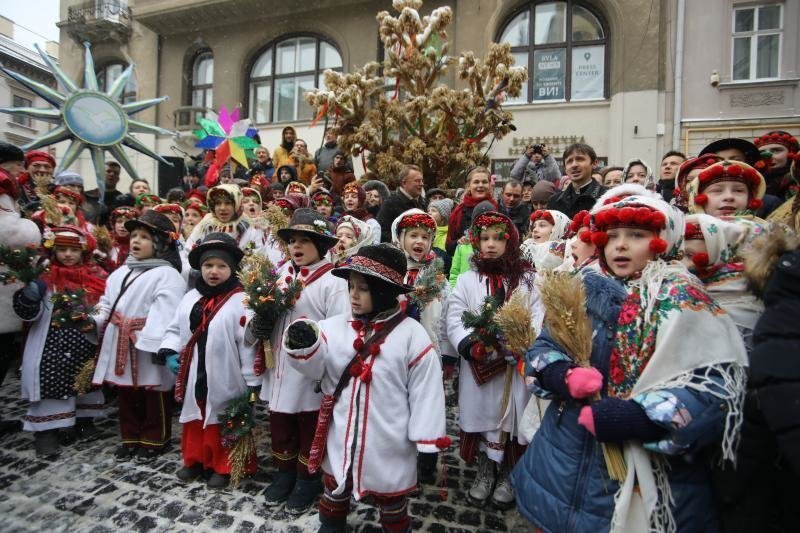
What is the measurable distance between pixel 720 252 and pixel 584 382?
109 centimetres

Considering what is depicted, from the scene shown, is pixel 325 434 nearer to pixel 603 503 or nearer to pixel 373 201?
pixel 603 503

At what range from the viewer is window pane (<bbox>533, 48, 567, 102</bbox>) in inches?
524

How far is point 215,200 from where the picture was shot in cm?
487

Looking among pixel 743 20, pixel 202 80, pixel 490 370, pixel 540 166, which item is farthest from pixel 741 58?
pixel 202 80

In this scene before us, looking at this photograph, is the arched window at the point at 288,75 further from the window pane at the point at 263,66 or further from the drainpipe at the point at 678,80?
the drainpipe at the point at 678,80

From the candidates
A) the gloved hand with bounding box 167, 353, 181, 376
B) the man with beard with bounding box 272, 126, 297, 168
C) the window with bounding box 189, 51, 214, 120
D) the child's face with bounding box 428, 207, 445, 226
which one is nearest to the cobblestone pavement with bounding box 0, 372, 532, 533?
the gloved hand with bounding box 167, 353, 181, 376

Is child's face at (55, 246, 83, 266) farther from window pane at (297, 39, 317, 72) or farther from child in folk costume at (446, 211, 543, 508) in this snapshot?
window pane at (297, 39, 317, 72)

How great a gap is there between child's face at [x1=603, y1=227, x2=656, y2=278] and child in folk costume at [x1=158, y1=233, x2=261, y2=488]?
9.18ft

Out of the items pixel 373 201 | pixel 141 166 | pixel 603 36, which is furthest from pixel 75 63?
pixel 603 36

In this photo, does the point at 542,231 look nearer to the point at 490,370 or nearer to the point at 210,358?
the point at 490,370

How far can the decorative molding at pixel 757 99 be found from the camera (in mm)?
11148

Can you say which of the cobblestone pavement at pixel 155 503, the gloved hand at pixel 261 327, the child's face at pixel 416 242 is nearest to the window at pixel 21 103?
the cobblestone pavement at pixel 155 503

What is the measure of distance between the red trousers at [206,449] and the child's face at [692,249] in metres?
3.40

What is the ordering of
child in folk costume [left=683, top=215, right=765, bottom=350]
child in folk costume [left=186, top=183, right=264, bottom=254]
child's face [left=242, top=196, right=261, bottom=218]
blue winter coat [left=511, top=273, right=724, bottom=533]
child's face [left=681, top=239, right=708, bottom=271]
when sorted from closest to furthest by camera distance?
blue winter coat [left=511, top=273, right=724, bottom=533] < child in folk costume [left=683, top=215, right=765, bottom=350] < child's face [left=681, top=239, right=708, bottom=271] < child in folk costume [left=186, top=183, right=264, bottom=254] < child's face [left=242, top=196, right=261, bottom=218]
